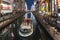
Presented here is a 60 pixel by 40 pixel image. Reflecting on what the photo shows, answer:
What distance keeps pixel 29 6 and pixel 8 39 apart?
85.1ft

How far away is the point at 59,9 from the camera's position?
337 inches

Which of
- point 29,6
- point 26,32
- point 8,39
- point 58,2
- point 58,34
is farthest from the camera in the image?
point 29,6

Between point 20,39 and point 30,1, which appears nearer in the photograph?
point 20,39

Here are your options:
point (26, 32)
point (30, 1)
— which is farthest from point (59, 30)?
point (30, 1)

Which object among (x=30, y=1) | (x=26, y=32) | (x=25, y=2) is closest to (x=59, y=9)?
(x=26, y=32)

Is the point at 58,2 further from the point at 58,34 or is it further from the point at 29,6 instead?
the point at 29,6

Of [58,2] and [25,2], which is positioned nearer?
[58,2]

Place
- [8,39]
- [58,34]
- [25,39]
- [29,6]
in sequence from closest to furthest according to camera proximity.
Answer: [58,34], [8,39], [25,39], [29,6]

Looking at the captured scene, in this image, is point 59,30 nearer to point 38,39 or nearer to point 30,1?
point 38,39

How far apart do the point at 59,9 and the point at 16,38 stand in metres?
5.27

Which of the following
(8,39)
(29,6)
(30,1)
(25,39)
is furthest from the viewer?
(29,6)

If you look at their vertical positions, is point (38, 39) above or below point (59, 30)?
below

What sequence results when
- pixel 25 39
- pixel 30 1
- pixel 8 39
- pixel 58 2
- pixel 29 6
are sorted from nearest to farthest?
pixel 8 39 < pixel 25 39 < pixel 58 2 < pixel 30 1 < pixel 29 6

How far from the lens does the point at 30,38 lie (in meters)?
3.81
